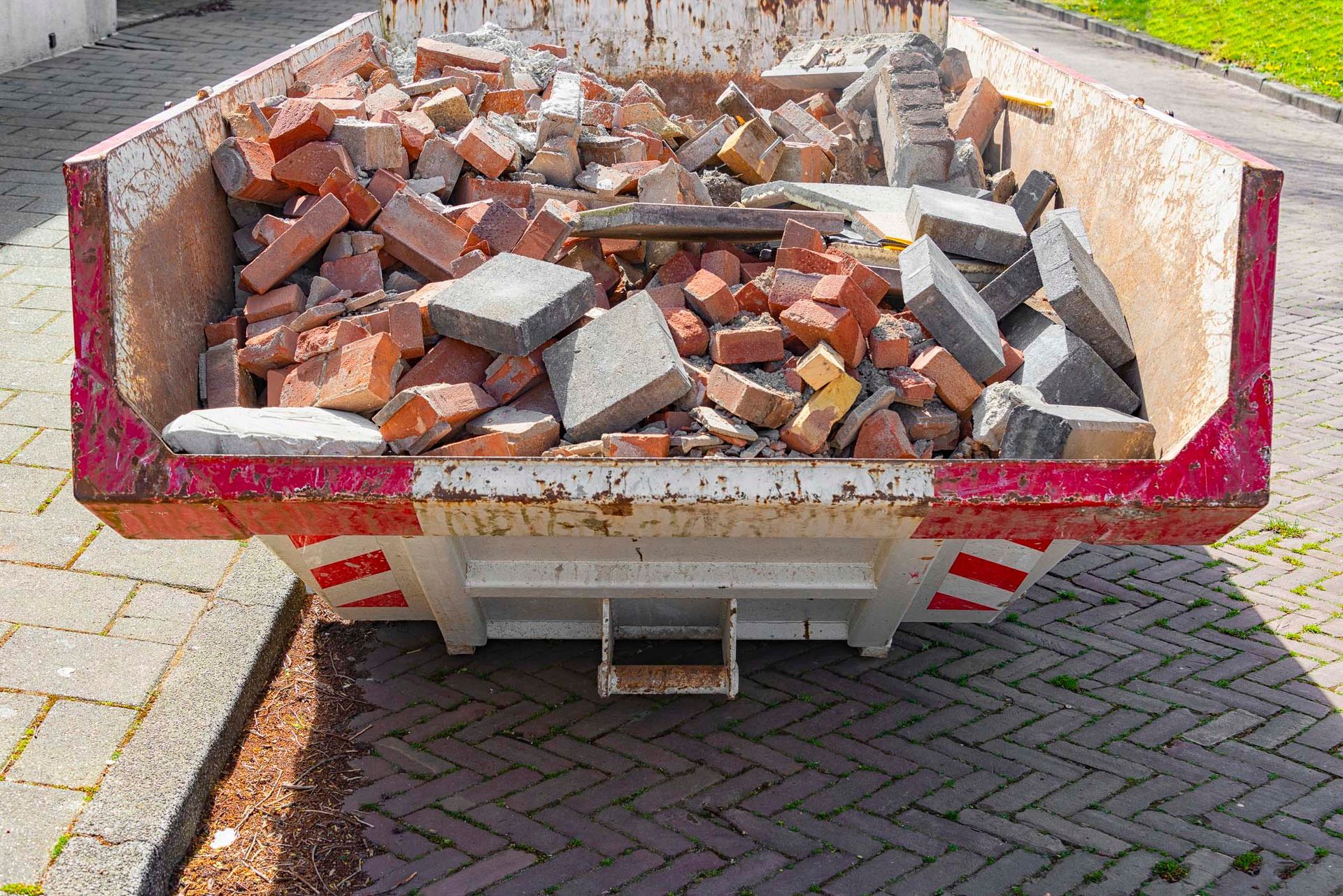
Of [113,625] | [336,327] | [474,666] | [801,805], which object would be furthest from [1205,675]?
[113,625]

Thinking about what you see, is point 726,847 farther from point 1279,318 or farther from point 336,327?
point 1279,318

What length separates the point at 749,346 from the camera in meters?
2.76

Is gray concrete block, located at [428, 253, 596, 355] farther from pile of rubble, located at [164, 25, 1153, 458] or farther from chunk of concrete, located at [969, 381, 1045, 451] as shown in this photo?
chunk of concrete, located at [969, 381, 1045, 451]

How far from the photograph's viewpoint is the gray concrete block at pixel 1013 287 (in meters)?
3.12

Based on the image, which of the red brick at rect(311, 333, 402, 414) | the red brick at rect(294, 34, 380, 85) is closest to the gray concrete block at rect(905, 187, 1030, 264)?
the red brick at rect(311, 333, 402, 414)

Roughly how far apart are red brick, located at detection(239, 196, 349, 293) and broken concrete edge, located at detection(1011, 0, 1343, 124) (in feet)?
39.0

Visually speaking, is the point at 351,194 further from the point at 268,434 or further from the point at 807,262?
the point at 807,262

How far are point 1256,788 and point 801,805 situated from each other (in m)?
1.33

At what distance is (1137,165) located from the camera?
126 inches

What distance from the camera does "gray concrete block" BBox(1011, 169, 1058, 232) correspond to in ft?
12.5

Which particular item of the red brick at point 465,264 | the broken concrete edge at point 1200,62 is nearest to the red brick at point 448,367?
the red brick at point 465,264

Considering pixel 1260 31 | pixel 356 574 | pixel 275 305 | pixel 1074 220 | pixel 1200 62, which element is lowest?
pixel 356 574

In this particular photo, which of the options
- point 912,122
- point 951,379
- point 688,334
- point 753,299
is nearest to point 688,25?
point 912,122

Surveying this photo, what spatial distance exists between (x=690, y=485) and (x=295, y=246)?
1.65 metres
